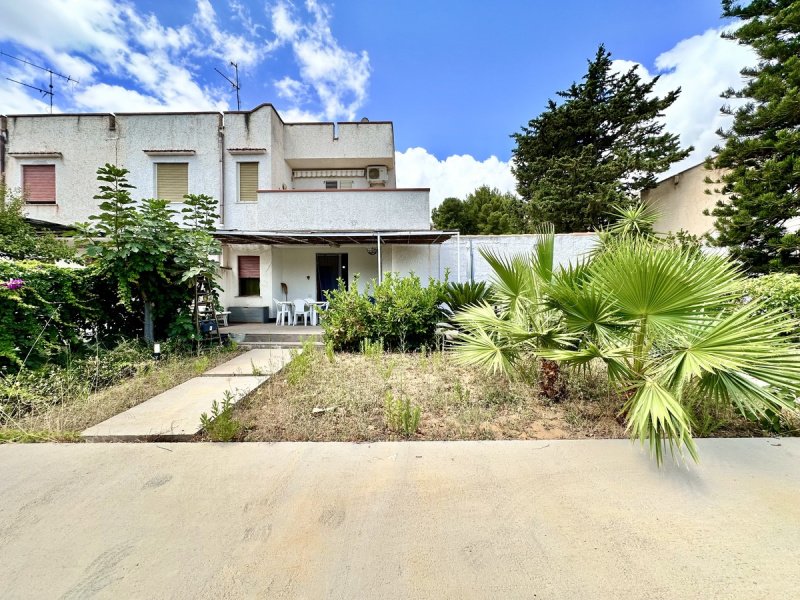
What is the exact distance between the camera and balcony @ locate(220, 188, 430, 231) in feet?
35.6

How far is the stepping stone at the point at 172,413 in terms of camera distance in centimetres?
347

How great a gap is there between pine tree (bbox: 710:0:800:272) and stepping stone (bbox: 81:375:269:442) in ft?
45.4

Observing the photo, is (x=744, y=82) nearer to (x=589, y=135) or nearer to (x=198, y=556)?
(x=589, y=135)

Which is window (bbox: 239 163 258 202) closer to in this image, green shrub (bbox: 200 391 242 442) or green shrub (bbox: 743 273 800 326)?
green shrub (bbox: 200 391 242 442)

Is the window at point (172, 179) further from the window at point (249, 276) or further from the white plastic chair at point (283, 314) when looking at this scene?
the white plastic chair at point (283, 314)

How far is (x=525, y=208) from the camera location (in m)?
20.5

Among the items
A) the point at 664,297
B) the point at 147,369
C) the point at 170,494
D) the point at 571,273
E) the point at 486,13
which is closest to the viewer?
the point at 170,494

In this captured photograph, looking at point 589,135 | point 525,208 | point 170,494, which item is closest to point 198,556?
point 170,494

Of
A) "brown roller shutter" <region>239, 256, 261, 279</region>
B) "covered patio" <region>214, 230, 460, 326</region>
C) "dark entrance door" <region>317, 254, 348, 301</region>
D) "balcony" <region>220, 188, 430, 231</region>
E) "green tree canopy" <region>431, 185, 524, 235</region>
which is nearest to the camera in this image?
"covered patio" <region>214, 230, 460, 326</region>

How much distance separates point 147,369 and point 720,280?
838 centimetres

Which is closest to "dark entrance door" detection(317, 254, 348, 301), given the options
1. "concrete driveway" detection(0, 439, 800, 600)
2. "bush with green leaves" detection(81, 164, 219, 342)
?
"bush with green leaves" detection(81, 164, 219, 342)

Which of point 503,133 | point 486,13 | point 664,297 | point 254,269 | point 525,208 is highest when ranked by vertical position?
point 503,133

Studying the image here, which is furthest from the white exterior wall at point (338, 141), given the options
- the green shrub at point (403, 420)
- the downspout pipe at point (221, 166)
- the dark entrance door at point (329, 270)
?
the green shrub at point (403, 420)

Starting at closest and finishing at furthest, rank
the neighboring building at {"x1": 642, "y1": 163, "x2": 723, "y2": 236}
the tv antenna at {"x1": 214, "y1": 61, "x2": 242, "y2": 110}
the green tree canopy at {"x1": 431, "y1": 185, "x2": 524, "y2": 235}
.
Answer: the neighboring building at {"x1": 642, "y1": 163, "x2": 723, "y2": 236}, the tv antenna at {"x1": 214, "y1": 61, "x2": 242, "y2": 110}, the green tree canopy at {"x1": 431, "y1": 185, "x2": 524, "y2": 235}
